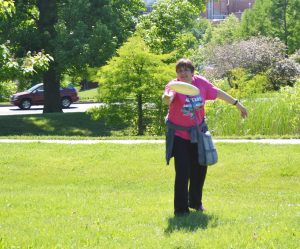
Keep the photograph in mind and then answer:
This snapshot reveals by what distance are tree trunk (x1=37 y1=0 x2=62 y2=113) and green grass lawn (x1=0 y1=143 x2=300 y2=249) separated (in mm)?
11671

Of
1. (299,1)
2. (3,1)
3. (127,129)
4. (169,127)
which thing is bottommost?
(127,129)

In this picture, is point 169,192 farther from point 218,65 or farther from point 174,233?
point 218,65

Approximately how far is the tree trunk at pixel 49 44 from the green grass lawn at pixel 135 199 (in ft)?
38.3

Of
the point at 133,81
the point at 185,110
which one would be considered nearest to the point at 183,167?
the point at 185,110

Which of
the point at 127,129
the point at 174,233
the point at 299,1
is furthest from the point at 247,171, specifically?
the point at 299,1

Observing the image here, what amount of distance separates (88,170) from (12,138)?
540cm

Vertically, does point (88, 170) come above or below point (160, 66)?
below

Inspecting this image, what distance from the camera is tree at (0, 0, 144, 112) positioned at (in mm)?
23797

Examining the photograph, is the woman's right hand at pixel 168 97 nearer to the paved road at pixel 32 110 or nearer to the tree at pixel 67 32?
the tree at pixel 67 32

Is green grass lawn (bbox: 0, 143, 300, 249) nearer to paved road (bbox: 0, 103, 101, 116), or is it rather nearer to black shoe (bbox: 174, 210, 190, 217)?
black shoe (bbox: 174, 210, 190, 217)

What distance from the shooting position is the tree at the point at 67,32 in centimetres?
2380

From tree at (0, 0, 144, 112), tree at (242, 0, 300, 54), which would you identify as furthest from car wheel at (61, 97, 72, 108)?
tree at (242, 0, 300, 54)

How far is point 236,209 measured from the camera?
20.8ft

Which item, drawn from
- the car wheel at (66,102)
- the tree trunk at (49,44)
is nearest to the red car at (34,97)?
the car wheel at (66,102)
